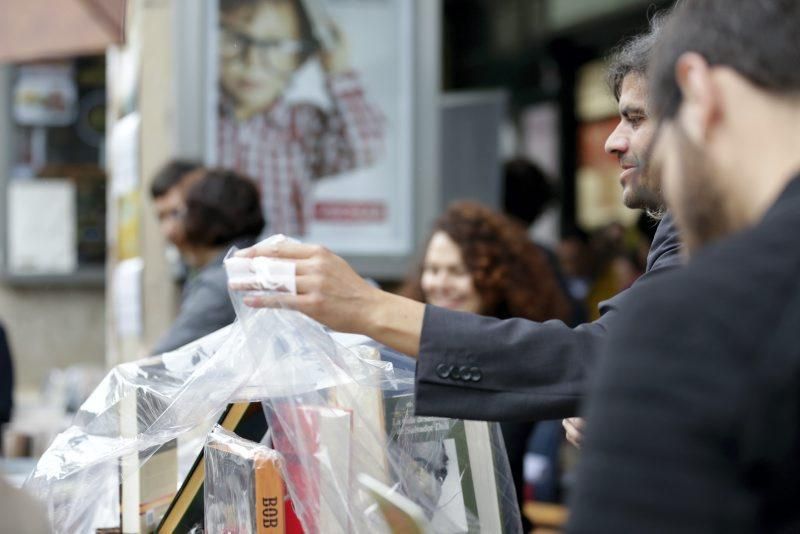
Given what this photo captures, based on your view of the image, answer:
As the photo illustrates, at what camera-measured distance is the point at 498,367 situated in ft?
6.55

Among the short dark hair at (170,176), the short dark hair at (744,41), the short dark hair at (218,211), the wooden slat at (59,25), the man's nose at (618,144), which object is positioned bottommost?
the short dark hair at (218,211)

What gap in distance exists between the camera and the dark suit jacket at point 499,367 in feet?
6.41

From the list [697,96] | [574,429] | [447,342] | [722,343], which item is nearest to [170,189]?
[574,429]

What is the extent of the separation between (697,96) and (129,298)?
185 inches

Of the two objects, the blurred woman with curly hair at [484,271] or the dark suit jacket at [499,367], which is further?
the blurred woman with curly hair at [484,271]

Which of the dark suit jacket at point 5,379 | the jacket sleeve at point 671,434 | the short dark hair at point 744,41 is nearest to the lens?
the jacket sleeve at point 671,434

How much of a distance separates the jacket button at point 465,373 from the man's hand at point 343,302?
7cm

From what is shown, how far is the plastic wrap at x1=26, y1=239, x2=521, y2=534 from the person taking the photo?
78.4 inches

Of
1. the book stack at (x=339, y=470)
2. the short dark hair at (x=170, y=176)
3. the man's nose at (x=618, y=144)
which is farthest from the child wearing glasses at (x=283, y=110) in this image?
the book stack at (x=339, y=470)

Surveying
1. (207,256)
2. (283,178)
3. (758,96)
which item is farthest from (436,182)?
(758,96)

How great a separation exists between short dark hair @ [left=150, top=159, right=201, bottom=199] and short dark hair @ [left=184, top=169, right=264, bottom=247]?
1.53ft

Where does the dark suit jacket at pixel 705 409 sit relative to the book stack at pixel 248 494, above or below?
above

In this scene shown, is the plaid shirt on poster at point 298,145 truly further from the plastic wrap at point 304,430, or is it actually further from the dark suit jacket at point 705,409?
the dark suit jacket at point 705,409

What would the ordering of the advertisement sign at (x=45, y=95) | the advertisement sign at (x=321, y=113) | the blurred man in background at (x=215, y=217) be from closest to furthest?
the blurred man in background at (x=215, y=217)
the advertisement sign at (x=321, y=113)
the advertisement sign at (x=45, y=95)
